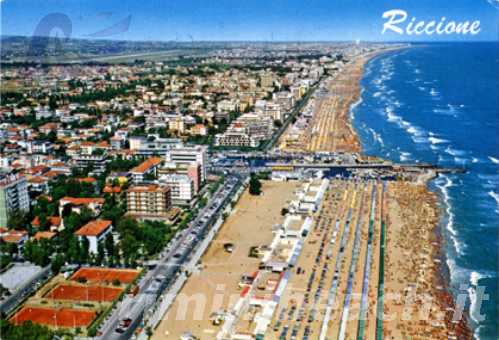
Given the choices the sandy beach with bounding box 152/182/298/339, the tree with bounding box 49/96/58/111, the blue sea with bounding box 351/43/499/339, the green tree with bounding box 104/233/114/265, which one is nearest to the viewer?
the sandy beach with bounding box 152/182/298/339

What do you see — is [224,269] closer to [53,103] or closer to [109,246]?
[109,246]

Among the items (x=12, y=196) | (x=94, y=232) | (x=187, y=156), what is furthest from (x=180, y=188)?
(x=12, y=196)

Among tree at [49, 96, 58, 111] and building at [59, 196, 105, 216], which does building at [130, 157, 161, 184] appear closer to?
building at [59, 196, 105, 216]

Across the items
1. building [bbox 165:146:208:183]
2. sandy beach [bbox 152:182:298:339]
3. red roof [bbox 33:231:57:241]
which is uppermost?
building [bbox 165:146:208:183]

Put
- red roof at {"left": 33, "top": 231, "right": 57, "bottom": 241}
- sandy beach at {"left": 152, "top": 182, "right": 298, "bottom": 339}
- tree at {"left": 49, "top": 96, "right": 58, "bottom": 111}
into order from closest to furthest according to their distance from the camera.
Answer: sandy beach at {"left": 152, "top": 182, "right": 298, "bottom": 339}, red roof at {"left": 33, "top": 231, "right": 57, "bottom": 241}, tree at {"left": 49, "top": 96, "right": 58, "bottom": 111}

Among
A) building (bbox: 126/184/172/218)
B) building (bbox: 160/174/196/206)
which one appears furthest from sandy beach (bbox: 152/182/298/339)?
building (bbox: 126/184/172/218)

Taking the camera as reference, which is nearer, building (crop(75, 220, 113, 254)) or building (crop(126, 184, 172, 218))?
building (crop(75, 220, 113, 254))

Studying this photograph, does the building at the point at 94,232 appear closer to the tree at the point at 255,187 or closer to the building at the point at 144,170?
the building at the point at 144,170
